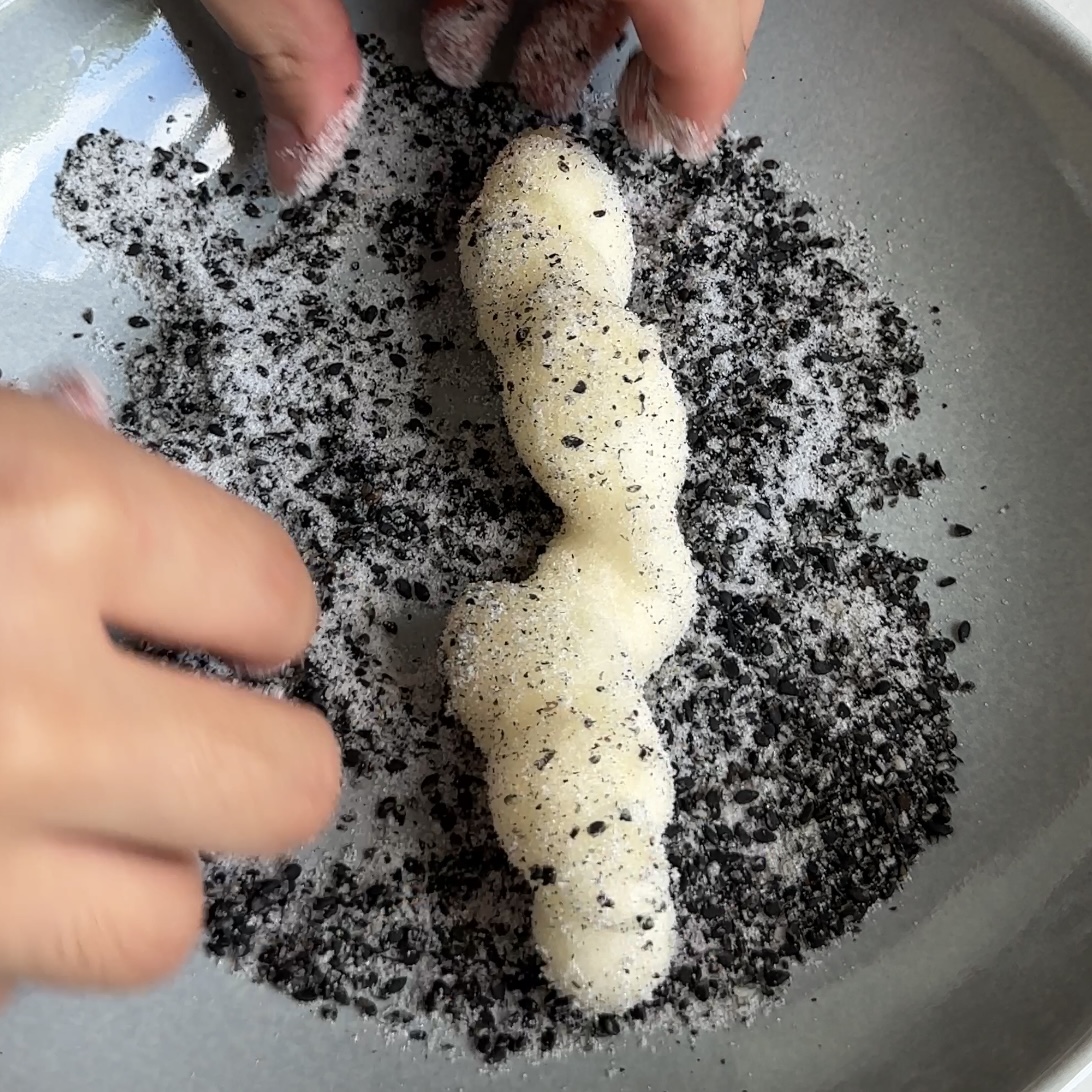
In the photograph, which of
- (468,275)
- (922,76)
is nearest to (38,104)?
(468,275)

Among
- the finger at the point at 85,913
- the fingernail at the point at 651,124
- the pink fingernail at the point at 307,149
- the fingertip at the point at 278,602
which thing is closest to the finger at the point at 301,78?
the pink fingernail at the point at 307,149

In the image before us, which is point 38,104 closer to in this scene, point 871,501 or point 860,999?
point 871,501

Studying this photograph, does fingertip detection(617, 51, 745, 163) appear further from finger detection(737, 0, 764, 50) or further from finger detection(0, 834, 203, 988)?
finger detection(0, 834, 203, 988)

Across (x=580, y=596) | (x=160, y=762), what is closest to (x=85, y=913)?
(x=160, y=762)

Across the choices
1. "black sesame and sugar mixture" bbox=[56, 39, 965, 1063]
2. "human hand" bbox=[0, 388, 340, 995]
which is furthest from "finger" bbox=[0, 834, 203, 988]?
"black sesame and sugar mixture" bbox=[56, 39, 965, 1063]

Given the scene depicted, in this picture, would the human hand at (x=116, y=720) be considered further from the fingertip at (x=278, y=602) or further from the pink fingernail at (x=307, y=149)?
the pink fingernail at (x=307, y=149)

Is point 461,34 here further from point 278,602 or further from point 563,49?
point 278,602
